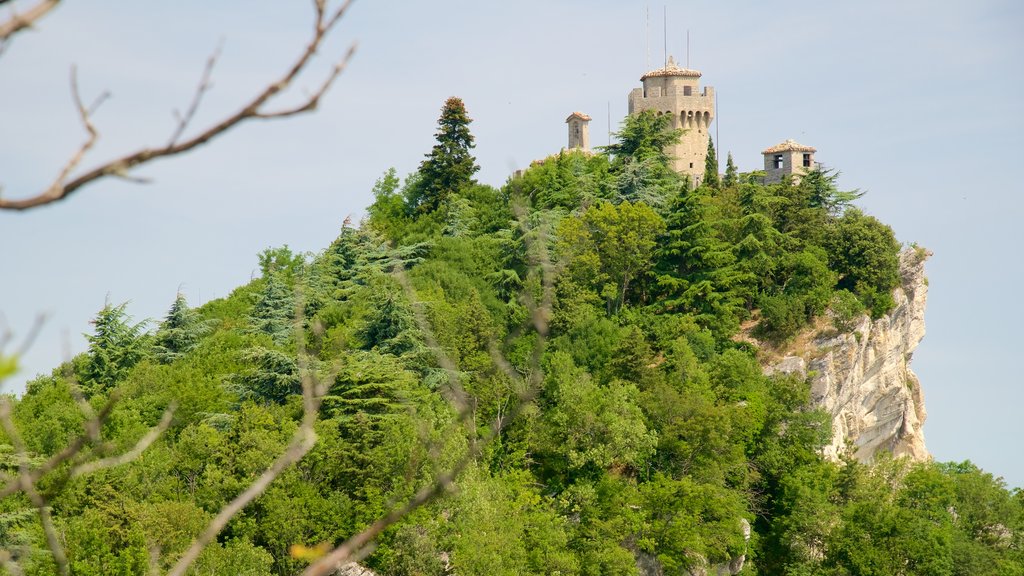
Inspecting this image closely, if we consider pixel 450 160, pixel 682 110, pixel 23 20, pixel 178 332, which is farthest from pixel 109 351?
pixel 23 20

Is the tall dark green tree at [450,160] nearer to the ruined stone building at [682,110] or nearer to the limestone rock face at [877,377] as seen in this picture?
the ruined stone building at [682,110]

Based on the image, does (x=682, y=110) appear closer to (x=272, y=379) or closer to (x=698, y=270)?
(x=698, y=270)

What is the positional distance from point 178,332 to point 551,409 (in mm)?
18373

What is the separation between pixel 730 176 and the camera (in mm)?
61906

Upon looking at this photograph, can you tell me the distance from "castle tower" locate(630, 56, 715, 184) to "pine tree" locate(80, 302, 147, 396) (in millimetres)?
25042

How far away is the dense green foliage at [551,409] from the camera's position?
38656mm

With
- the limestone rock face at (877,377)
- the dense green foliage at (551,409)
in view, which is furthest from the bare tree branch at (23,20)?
the limestone rock face at (877,377)

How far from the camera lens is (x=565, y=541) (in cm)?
4025

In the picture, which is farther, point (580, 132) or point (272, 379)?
point (580, 132)

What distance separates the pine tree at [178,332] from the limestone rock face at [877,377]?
70.8 ft

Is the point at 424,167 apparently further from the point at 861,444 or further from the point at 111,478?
the point at 111,478

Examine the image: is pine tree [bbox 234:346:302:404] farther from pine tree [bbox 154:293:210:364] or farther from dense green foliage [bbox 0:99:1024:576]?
pine tree [bbox 154:293:210:364]

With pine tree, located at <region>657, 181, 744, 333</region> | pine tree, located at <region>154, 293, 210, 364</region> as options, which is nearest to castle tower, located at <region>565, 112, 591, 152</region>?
pine tree, located at <region>657, 181, 744, 333</region>

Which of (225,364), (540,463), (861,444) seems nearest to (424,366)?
(540,463)
